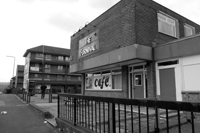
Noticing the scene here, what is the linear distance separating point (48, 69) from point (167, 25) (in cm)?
4079

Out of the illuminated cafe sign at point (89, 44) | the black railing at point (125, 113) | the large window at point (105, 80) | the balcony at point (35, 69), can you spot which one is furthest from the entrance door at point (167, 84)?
the balcony at point (35, 69)

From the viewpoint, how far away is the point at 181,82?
8.27 metres

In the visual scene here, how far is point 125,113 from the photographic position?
276 cm

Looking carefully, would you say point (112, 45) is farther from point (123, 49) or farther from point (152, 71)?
point (152, 71)

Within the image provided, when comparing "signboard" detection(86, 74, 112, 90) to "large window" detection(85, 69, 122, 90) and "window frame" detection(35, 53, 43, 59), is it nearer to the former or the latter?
"large window" detection(85, 69, 122, 90)

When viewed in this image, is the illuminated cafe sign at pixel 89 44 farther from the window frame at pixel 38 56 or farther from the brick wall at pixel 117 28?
the window frame at pixel 38 56

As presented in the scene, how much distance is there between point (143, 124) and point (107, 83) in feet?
27.4

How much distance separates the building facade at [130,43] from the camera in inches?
380

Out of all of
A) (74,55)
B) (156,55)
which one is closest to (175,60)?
(156,55)

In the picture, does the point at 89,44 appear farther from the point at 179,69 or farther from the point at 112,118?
the point at 112,118

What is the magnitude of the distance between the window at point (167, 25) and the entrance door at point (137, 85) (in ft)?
11.7

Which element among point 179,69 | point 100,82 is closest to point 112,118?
point 179,69

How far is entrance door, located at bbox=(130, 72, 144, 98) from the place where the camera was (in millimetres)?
10305

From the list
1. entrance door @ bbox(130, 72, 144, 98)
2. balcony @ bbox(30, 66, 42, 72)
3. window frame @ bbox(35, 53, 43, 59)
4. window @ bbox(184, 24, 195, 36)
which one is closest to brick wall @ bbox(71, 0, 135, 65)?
entrance door @ bbox(130, 72, 144, 98)
